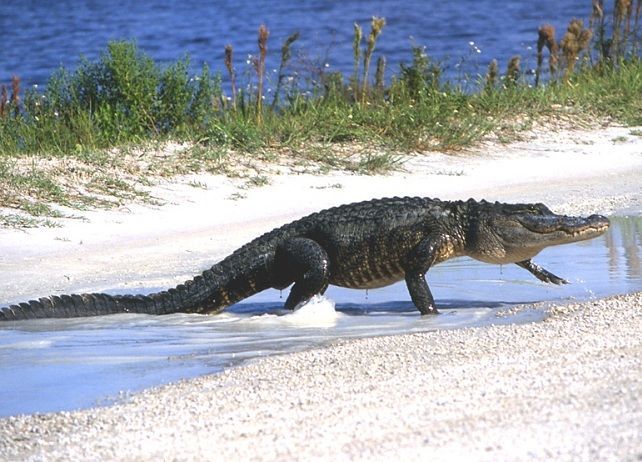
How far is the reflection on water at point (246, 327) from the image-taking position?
6340 millimetres

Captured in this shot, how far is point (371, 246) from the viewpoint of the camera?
8172 mm

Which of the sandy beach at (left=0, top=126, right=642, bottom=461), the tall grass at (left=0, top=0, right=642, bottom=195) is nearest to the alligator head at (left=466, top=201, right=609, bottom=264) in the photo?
the sandy beach at (left=0, top=126, right=642, bottom=461)

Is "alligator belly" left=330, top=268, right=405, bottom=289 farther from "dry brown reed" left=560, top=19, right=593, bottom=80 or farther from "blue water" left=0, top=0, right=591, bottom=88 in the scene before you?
"blue water" left=0, top=0, right=591, bottom=88

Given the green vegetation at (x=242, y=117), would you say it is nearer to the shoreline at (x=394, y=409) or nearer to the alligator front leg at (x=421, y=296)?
the alligator front leg at (x=421, y=296)

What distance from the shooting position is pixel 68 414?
18.0ft

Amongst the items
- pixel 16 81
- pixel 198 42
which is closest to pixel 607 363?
pixel 16 81

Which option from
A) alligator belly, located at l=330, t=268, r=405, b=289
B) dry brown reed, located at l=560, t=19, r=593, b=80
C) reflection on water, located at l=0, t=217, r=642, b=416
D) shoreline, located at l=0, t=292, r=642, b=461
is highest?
dry brown reed, located at l=560, t=19, r=593, b=80

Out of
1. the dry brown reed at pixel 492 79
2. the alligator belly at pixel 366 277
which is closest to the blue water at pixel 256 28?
the dry brown reed at pixel 492 79

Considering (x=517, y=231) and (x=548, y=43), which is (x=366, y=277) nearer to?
(x=517, y=231)

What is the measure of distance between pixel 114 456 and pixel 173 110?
8.30 metres

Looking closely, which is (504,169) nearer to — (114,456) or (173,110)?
(173,110)

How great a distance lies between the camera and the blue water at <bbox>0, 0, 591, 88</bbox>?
2792 centimetres

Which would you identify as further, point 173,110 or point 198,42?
point 198,42

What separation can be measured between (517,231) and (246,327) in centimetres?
175
